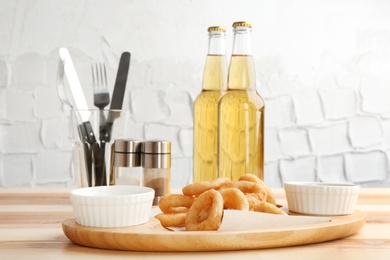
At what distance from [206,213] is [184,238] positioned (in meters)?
0.10

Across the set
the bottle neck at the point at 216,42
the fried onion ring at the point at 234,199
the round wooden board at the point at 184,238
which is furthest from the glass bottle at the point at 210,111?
the round wooden board at the point at 184,238

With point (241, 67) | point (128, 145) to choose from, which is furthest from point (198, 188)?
point (241, 67)

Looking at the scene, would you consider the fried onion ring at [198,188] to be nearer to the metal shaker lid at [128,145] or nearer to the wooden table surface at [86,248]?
the wooden table surface at [86,248]

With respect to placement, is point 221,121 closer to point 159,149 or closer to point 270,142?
point 159,149

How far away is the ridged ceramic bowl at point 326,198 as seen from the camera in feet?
3.38

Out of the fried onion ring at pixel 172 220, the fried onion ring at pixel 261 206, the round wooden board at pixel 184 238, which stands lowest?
the round wooden board at pixel 184 238

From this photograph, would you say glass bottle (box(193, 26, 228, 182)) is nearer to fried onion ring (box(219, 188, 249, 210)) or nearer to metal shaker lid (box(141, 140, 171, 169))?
metal shaker lid (box(141, 140, 171, 169))

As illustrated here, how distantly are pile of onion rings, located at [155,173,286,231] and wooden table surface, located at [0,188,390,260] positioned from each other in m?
0.08

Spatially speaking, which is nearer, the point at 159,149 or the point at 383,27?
the point at 159,149

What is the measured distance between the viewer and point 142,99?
9.26 ft

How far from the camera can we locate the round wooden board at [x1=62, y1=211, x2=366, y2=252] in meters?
0.81

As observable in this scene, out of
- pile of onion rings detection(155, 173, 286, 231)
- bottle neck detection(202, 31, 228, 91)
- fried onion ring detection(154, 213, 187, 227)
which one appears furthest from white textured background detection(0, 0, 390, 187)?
fried onion ring detection(154, 213, 187, 227)

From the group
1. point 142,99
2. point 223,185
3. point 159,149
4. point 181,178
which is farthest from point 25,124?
point 223,185

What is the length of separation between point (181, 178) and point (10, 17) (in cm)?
114
